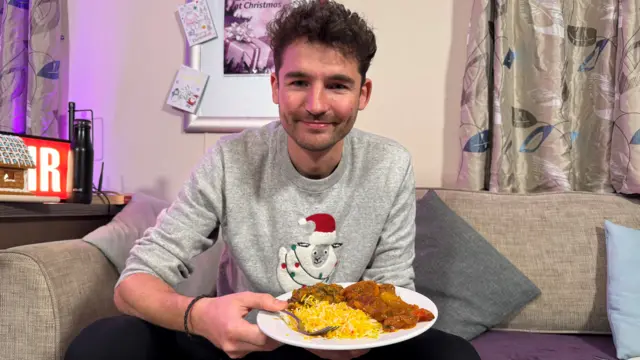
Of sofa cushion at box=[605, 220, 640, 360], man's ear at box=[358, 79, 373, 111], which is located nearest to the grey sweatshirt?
man's ear at box=[358, 79, 373, 111]

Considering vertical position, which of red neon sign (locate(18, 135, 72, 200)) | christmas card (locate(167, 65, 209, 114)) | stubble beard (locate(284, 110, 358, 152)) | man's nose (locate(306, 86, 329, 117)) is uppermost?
christmas card (locate(167, 65, 209, 114))

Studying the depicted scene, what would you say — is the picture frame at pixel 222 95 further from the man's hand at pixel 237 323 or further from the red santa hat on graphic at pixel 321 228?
the man's hand at pixel 237 323

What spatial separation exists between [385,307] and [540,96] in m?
1.39

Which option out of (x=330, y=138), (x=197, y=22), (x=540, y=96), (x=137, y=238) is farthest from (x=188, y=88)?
(x=540, y=96)

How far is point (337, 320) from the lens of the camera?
0.90 m

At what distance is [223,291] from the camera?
145 centimetres

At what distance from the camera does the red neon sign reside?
1.70 meters

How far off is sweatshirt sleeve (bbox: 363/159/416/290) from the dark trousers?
0.20 m

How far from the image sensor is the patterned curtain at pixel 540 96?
1.93 m

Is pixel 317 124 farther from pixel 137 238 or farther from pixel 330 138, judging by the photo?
pixel 137 238

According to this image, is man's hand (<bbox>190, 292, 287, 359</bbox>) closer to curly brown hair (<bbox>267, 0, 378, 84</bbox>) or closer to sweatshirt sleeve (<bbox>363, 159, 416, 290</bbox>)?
sweatshirt sleeve (<bbox>363, 159, 416, 290</bbox>)

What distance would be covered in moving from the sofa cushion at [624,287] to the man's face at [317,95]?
1017 mm

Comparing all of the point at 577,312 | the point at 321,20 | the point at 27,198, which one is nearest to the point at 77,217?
the point at 27,198

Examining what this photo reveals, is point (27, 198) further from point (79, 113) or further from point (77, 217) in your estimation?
point (79, 113)
